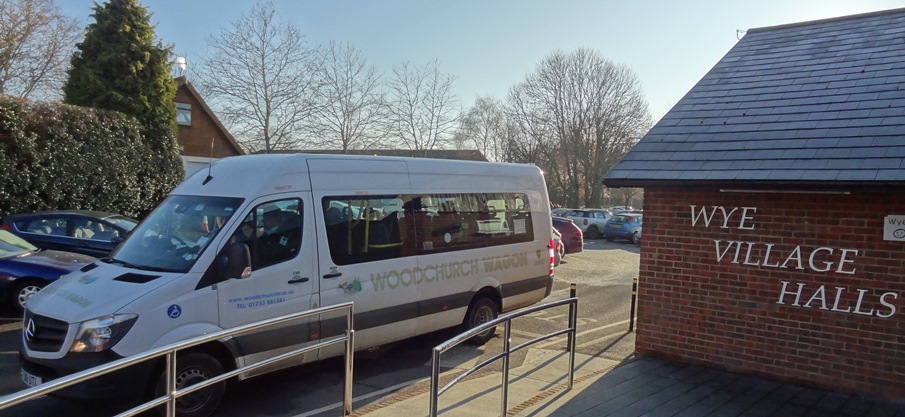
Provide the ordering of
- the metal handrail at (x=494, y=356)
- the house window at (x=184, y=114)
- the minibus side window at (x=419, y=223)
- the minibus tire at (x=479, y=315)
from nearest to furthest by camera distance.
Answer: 1. the metal handrail at (x=494, y=356)
2. the minibus side window at (x=419, y=223)
3. the minibus tire at (x=479, y=315)
4. the house window at (x=184, y=114)

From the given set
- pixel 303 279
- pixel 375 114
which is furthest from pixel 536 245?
pixel 375 114

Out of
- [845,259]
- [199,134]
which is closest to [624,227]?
[199,134]

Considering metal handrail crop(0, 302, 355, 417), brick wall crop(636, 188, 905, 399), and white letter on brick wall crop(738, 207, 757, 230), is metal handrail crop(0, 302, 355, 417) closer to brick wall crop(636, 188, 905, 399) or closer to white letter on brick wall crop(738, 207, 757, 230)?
brick wall crop(636, 188, 905, 399)

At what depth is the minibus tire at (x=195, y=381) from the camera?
5.02 m

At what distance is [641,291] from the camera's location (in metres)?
7.29

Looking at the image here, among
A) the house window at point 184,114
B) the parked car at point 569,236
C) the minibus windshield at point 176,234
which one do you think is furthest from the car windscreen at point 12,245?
the house window at point 184,114

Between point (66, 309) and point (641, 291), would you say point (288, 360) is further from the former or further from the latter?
point (641, 291)

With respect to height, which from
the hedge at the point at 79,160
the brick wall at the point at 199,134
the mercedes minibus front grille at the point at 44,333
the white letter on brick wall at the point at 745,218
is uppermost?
the brick wall at the point at 199,134

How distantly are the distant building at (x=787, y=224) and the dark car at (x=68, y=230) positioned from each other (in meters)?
9.13

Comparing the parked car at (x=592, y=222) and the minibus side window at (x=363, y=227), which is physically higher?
the minibus side window at (x=363, y=227)

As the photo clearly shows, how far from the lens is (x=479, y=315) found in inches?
326

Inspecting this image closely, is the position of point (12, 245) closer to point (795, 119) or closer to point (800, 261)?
point (800, 261)

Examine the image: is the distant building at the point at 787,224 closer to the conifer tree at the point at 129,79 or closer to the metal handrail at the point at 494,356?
the metal handrail at the point at 494,356

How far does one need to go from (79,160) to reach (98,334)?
42.2 ft
